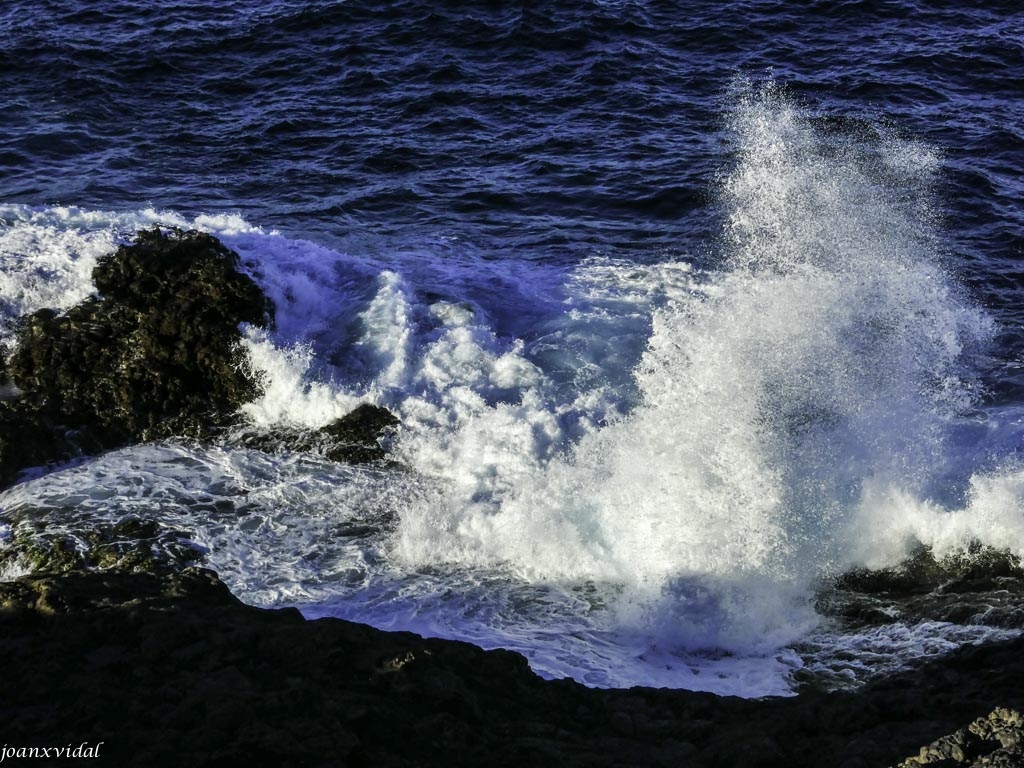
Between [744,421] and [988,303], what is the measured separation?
15.2ft

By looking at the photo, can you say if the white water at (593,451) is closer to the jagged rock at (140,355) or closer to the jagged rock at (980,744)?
the jagged rock at (140,355)

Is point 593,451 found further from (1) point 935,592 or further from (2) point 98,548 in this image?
(2) point 98,548

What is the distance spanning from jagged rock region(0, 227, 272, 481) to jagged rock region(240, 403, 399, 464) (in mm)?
594

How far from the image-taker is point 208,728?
18.3 feet

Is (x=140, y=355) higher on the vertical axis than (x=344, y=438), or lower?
higher

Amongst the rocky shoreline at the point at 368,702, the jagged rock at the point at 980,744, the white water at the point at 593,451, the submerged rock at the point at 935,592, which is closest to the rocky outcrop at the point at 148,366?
the white water at the point at 593,451

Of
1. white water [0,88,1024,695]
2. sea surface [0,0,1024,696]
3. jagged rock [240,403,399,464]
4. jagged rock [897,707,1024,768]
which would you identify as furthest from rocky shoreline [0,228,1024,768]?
jagged rock [240,403,399,464]

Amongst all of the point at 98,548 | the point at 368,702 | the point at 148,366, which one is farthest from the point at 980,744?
the point at 148,366

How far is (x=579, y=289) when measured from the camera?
543 inches

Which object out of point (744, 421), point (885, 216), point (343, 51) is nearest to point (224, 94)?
point (343, 51)

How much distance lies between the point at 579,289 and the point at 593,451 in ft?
12.4

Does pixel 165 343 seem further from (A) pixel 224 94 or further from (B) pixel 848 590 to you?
(A) pixel 224 94

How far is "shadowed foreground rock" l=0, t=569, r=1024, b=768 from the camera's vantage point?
18.3 ft

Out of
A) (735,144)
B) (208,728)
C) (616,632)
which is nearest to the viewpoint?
(208,728)
